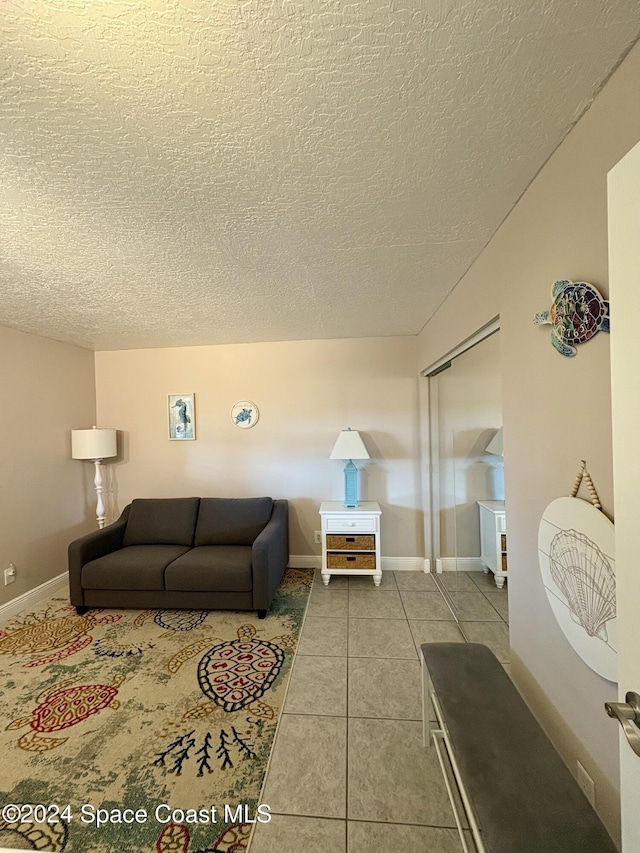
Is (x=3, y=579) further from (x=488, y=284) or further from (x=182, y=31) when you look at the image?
(x=488, y=284)

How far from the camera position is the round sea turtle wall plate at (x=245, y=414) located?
3.42 metres

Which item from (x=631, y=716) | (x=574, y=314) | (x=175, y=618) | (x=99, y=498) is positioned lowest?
(x=175, y=618)

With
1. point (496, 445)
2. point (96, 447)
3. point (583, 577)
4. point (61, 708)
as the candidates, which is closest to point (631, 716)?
point (583, 577)

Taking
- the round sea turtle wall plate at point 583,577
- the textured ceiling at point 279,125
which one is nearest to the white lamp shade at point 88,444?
the textured ceiling at point 279,125

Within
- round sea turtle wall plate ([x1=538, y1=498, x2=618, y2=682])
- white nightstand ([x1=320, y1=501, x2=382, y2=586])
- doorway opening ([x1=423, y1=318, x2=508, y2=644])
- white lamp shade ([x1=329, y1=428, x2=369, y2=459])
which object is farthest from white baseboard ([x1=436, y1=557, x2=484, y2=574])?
white lamp shade ([x1=329, y1=428, x2=369, y2=459])

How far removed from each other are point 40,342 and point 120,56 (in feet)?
10.2

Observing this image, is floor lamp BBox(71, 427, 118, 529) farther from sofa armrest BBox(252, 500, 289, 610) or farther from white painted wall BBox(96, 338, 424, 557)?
sofa armrest BBox(252, 500, 289, 610)

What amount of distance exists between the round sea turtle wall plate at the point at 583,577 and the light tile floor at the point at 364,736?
2.10ft

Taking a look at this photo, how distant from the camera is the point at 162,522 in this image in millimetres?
3133

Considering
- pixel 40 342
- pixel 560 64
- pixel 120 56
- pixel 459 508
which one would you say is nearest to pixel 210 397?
pixel 40 342

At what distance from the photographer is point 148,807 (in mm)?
1250

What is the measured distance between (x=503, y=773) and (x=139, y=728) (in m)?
1.63

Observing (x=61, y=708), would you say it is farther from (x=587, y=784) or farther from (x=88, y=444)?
(x=587, y=784)

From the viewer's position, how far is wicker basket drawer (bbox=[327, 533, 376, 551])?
9.75ft
